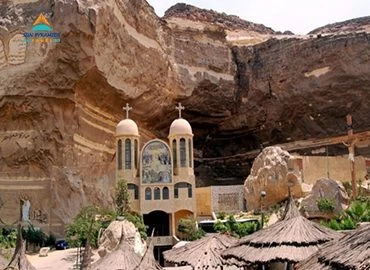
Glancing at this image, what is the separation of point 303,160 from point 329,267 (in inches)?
818

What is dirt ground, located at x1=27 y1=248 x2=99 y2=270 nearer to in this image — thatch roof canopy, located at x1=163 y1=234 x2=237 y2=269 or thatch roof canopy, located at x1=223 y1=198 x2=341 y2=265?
thatch roof canopy, located at x1=163 y1=234 x2=237 y2=269

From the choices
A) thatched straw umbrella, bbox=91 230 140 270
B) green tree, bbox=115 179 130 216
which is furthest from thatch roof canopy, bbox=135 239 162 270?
green tree, bbox=115 179 130 216

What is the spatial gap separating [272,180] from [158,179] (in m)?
5.66

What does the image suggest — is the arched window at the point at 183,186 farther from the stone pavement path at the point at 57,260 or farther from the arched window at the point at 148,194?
the stone pavement path at the point at 57,260

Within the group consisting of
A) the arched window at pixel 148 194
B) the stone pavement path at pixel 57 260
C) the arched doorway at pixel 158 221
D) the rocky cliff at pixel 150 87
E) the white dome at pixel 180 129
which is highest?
the rocky cliff at pixel 150 87

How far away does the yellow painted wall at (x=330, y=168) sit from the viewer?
2794 cm

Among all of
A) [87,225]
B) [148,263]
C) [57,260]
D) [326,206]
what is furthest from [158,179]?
[148,263]

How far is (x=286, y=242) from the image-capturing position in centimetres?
955

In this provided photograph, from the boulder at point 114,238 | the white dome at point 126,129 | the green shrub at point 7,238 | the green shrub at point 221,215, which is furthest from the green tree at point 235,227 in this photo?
the green shrub at point 7,238

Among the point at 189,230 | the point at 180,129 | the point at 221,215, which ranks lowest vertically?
the point at 189,230

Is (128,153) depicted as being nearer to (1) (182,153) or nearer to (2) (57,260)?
(1) (182,153)

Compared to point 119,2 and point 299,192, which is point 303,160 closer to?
point 299,192
